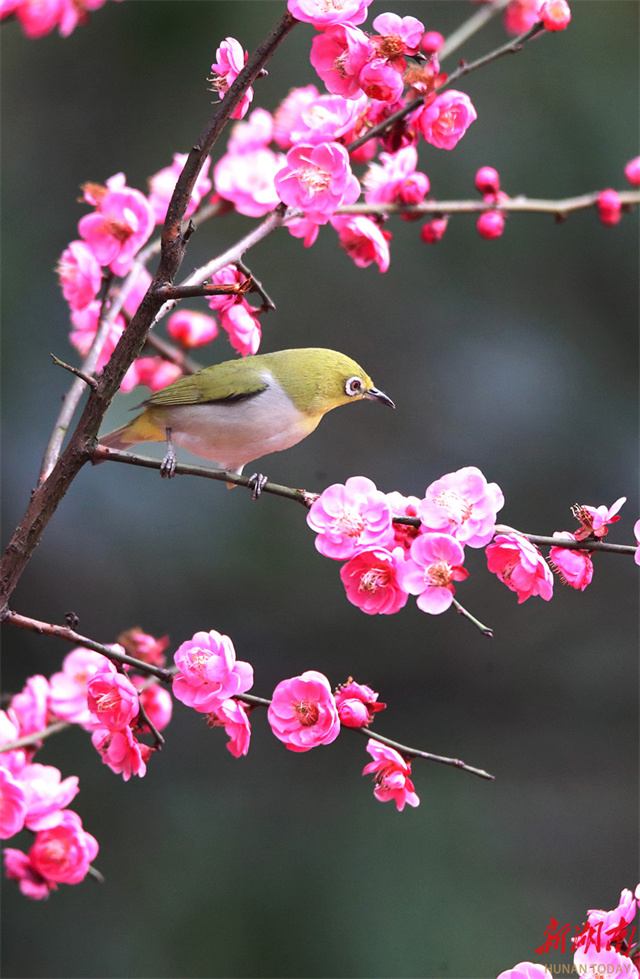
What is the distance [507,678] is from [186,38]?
4.58 feet

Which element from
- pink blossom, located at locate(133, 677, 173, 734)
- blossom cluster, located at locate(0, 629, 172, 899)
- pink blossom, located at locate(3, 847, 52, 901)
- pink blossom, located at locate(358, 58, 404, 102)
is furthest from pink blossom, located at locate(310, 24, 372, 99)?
pink blossom, located at locate(3, 847, 52, 901)

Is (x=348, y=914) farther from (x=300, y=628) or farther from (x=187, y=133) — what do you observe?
(x=187, y=133)

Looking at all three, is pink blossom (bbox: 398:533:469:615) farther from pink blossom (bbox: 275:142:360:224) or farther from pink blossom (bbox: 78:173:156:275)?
pink blossom (bbox: 78:173:156:275)

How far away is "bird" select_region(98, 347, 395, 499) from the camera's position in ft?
2.70

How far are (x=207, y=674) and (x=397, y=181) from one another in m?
0.51

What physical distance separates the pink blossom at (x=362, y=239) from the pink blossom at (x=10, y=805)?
19.5 inches

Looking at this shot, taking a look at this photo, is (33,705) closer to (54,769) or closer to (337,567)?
(54,769)

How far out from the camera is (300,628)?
166 cm

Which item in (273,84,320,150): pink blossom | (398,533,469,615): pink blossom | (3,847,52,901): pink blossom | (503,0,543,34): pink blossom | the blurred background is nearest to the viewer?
(398,533,469,615): pink blossom

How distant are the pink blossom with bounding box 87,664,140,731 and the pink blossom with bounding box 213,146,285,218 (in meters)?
0.49

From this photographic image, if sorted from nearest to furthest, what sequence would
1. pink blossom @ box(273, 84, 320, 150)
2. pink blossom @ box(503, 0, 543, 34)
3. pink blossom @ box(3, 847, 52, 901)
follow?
pink blossom @ box(3, 847, 52, 901), pink blossom @ box(273, 84, 320, 150), pink blossom @ box(503, 0, 543, 34)

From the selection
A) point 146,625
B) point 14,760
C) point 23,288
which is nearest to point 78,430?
point 14,760

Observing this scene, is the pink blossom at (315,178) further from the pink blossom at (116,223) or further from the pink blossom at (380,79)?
the pink blossom at (116,223)

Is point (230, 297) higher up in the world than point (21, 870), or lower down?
higher up
